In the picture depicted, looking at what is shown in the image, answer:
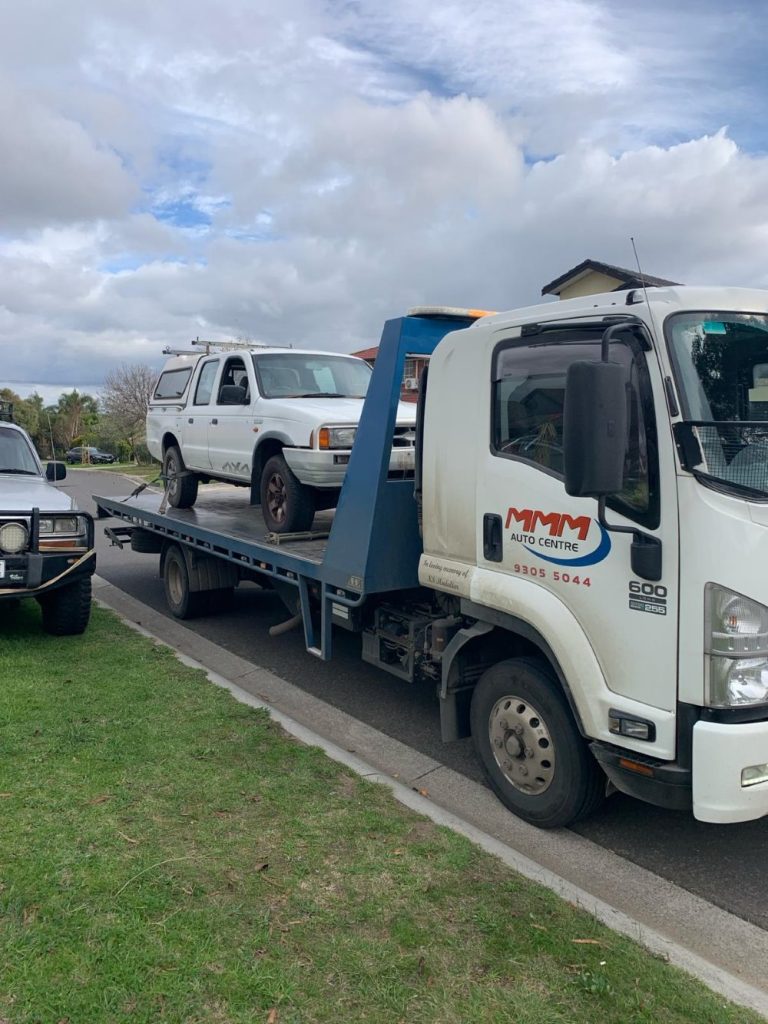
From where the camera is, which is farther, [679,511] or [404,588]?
[404,588]

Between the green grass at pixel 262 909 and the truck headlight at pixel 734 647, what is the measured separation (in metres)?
1.02

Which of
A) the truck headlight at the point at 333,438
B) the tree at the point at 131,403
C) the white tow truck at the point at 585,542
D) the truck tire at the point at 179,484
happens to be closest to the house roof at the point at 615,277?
the white tow truck at the point at 585,542

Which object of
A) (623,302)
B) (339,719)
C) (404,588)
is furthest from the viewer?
(339,719)

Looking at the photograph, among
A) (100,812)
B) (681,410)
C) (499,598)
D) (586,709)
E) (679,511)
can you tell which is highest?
(681,410)

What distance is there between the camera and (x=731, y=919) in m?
3.37

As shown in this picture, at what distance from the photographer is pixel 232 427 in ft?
24.2

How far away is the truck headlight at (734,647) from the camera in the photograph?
3131 millimetres

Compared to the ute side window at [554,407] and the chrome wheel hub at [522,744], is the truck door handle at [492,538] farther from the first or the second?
the chrome wheel hub at [522,744]

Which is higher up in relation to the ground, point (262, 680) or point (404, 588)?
point (404, 588)

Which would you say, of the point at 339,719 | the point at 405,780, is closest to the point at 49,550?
the point at 339,719

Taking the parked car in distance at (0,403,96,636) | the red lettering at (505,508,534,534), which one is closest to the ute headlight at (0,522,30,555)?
the parked car in distance at (0,403,96,636)

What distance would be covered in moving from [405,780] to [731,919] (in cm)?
188

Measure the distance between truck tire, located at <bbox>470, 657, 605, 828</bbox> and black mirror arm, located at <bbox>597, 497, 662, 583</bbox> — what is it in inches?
33.8

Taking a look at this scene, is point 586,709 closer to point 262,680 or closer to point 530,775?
point 530,775
